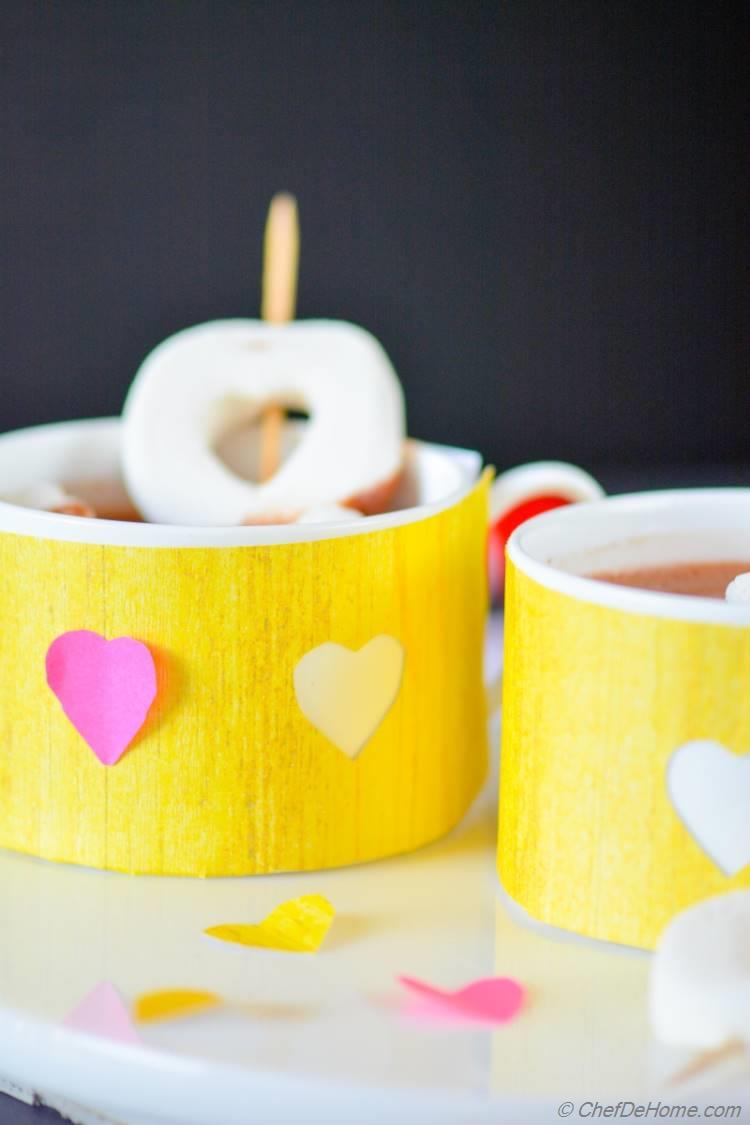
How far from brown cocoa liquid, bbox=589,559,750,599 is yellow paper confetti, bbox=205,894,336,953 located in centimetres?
20

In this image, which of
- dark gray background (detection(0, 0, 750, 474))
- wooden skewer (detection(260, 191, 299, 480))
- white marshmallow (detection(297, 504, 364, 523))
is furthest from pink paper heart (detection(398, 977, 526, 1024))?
dark gray background (detection(0, 0, 750, 474))

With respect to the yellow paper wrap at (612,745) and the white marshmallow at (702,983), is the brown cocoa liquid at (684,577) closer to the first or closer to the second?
the yellow paper wrap at (612,745)

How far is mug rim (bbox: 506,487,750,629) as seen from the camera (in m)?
0.54

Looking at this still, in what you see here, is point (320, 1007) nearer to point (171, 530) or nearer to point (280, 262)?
point (171, 530)

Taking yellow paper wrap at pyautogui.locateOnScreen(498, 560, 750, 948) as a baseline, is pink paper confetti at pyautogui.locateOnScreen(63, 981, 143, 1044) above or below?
below

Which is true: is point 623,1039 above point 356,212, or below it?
below

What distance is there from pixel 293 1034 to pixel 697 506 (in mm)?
315

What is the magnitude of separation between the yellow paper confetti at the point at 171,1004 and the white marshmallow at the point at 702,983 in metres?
0.16

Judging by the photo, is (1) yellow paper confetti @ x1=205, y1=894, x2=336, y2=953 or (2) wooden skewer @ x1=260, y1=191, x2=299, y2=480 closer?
(1) yellow paper confetti @ x1=205, y1=894, x2=336, y2=953

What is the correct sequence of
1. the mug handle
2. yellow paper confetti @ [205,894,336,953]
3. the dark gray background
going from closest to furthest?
1. yellow paper confetti @ [205,894,336,953]
2. the mug handle
3. the dark gray background

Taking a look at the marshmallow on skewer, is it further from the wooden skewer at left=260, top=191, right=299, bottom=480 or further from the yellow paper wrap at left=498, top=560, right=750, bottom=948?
the yellow paper wrap at left=498, top=560, right=750, bottom=948

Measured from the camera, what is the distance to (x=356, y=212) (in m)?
1.62

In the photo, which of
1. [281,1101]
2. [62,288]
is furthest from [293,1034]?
[62,288]

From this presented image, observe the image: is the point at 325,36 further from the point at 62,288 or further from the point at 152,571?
the point at 152,571
